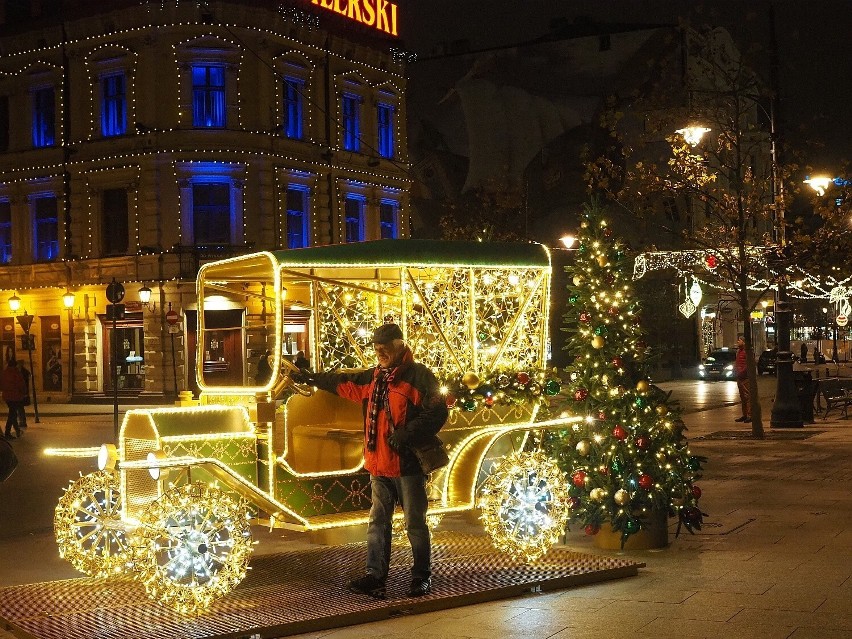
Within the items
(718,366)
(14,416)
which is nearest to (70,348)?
(14,416)

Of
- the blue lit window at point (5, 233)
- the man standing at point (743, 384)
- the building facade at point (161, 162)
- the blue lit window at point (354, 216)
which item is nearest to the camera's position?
the man standing at point (743, 384)

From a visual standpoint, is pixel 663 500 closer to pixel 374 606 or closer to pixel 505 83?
pixel 374 606

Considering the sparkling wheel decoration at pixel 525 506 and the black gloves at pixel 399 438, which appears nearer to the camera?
the black gloves at pixel 399 438

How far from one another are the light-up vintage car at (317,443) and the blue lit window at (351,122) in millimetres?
32391

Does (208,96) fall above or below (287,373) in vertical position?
above

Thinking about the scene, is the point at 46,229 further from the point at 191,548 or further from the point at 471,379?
the point at 191,548

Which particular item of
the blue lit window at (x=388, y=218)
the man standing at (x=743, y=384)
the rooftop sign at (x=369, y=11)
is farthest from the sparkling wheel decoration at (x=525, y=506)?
the blue lit window at (x=388, y=218)

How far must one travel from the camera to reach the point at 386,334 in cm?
866

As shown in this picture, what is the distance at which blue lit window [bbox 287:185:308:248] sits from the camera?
1630 inches

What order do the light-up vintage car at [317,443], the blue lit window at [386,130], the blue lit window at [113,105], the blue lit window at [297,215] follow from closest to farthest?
1. the light-up vintage car at [317,443]
2. the blue lit window at [113,105]
3. the blue lit window at [297,215]
4. the blue lit window at [386,130]

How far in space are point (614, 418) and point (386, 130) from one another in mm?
36419

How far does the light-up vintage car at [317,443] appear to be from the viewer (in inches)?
321

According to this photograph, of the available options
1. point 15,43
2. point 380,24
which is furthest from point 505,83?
point 15,43

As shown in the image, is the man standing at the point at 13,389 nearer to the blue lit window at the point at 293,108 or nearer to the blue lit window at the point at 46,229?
the blue lit window at the point at 46,229
